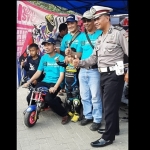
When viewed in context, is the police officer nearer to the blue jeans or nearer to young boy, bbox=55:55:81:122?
the blue jeans

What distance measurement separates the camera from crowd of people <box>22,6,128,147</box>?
3.01 meters

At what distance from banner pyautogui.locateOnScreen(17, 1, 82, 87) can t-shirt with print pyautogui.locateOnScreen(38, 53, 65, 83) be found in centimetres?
128

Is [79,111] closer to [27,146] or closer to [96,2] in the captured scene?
[27,146]

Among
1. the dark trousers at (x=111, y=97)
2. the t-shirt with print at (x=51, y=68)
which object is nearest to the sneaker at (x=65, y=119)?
the t-shirt with print at (x=51, y=68)

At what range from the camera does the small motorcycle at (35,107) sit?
377cm

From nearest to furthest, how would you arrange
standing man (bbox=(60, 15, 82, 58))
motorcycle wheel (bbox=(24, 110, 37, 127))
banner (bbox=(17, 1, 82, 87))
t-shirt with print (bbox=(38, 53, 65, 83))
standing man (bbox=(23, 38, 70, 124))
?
motorcycle wheel (bbox=(24, 110, 37, 127)) → standing man (bbox=(60, 15, 82, 58)) → standing man (bbox=(23, 38, 70, 124)) → t-shirt with print (bbox=(38, 53, 65, 83)) → banner (bbox=(17, 1, 82, 87))

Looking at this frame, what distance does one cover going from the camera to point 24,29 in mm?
5527

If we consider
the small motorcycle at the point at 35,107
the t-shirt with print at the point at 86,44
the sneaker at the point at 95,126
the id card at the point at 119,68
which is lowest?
the sneaker at the point at 95,126

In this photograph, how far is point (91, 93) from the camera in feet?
12.1

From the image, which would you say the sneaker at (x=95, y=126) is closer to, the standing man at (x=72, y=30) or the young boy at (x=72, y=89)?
the young boy at (x=72, y=89)

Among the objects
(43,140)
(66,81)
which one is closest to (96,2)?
(66,81)

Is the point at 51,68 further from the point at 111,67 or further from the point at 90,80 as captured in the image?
the point at 111,67

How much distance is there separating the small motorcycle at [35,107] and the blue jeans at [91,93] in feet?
2.34

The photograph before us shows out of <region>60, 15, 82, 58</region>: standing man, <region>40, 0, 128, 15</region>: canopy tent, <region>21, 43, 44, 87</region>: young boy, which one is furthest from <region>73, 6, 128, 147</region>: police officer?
<region>40, 0, 128, 15</region>: canopy tent
